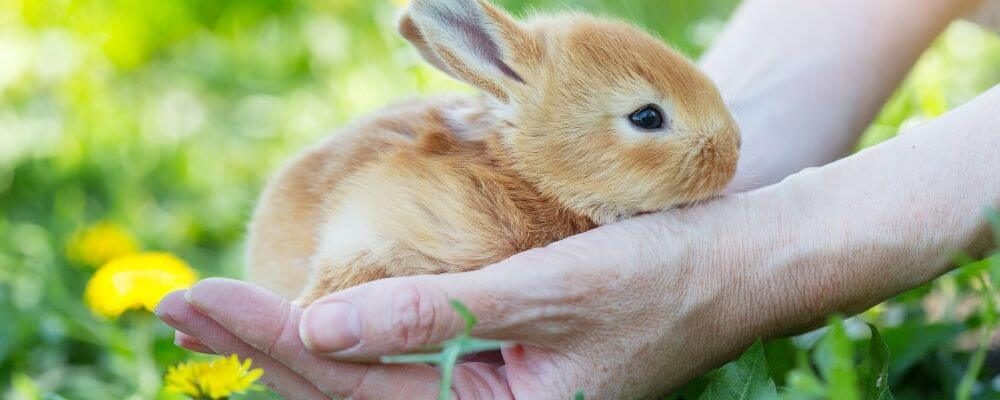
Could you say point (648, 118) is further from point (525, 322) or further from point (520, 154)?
point (525, 322)

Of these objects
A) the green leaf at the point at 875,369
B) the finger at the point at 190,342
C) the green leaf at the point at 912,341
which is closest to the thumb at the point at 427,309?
the finger at the point at 190,342

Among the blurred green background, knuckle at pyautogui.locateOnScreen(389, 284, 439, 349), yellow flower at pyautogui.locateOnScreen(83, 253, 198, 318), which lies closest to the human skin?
knuckle at pyautogui.locateOnScreen(389, 284, 439, 349)

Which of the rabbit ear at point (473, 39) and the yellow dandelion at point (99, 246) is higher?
the rabbit ear at point (473, 39)

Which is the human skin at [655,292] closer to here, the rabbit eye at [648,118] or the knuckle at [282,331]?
the knuckle at [282,331]

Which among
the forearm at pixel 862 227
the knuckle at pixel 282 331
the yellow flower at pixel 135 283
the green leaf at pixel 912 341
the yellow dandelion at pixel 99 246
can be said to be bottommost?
the green leaf at pixel 912 341

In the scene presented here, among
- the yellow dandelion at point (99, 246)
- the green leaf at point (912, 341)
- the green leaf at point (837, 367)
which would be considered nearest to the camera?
the green leaf at point (837, 367)

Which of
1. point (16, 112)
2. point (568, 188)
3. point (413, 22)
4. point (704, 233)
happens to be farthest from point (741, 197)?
point (16, 112)

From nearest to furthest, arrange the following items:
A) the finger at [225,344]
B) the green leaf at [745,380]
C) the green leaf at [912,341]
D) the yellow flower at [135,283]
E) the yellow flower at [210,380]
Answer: the yellow flower at [210,380]
the finger at [225,344]
the green leaf at [745,380]
the green leaf at [912,341]
the yellow flower at [135,283]
